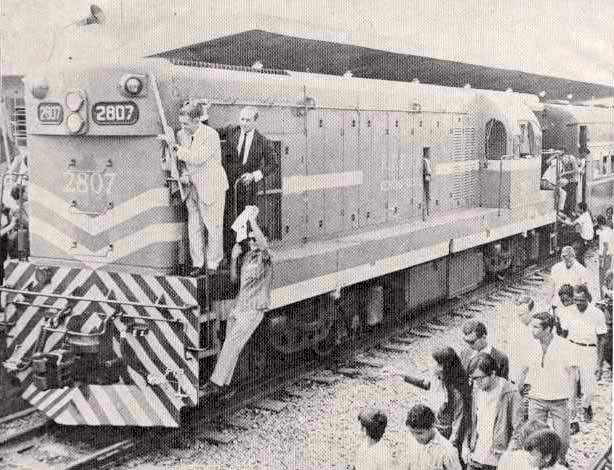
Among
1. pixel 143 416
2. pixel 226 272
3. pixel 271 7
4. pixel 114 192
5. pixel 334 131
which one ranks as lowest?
pixel 143 416

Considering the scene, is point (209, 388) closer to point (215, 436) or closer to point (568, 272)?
point (215, 436)

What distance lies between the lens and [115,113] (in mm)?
5852

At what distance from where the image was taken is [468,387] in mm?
4938

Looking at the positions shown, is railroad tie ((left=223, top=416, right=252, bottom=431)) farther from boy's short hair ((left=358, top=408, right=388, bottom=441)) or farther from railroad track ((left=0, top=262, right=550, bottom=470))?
boy's short hair ((left=358, top=408, right=388, bottom=441))

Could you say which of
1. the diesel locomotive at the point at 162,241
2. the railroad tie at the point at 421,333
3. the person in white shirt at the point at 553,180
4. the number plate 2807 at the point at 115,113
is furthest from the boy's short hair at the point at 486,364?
the person in white shirt at the point at 553,180

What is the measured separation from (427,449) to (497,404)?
37.1 inches

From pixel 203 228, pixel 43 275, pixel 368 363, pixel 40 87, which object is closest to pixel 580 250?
pixel 368 363

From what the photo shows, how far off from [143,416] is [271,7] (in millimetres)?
4272

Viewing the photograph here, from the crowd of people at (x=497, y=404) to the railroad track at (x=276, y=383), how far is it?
169 centimetres

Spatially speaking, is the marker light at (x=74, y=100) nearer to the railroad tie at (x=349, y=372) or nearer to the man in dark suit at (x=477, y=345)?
the man in dark suit at (x=477, y=345)

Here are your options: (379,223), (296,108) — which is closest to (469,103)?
(379,223)

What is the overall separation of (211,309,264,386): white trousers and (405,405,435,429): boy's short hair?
8.02ft

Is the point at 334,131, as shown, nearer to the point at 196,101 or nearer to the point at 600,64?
the point at 196,101

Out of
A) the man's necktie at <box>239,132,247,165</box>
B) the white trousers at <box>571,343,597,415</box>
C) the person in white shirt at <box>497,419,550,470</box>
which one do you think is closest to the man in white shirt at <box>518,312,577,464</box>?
the white trousers at <box>571,343,597,415</box>
